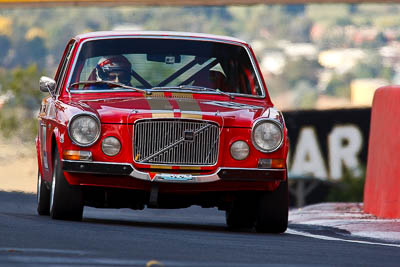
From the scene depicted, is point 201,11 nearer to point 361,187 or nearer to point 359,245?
point 361,187

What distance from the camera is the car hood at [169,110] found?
28.5ft

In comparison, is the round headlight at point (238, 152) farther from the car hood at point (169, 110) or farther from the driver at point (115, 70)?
the driver at point (115, 70)

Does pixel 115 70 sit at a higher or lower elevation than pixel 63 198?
higher

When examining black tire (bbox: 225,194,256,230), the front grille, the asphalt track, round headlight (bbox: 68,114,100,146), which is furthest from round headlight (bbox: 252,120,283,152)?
round headlight (bbox: 68,114,100,146)

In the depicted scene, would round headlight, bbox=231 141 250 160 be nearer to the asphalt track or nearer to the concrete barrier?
the asphalt track

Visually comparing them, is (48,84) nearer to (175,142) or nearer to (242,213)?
(175,142)

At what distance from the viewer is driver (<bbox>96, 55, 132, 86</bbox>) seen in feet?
31.9

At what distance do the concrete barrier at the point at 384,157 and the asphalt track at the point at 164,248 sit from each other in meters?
2.78

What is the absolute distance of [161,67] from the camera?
10070 millimetres

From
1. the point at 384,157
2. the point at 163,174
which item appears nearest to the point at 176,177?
the point at 163,174

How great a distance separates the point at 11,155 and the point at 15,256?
229 feet

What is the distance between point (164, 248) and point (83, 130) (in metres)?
1.97

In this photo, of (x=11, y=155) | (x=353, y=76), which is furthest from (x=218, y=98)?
(x=353, y=76)

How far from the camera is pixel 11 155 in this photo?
75.1 meters
